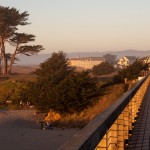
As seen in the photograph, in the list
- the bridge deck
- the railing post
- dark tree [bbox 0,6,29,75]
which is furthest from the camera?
dark tree [bbox 0,6,29,75]

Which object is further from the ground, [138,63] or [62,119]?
[138,63]

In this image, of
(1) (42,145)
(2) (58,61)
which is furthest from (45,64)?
(1) (42,145)

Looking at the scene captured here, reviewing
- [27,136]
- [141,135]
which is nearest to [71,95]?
[27,136]

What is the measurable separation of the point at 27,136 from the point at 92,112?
780cm

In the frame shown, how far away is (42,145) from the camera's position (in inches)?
867

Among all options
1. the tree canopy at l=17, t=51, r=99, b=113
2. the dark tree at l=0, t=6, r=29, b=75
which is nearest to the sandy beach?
the tree canopy at l=17, t=51, r=99, b=113

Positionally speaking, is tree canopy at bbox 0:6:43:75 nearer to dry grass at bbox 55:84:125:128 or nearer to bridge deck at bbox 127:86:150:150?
dry grass at bbox 55:84:125:128

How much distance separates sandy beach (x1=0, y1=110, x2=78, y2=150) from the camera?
21777mm

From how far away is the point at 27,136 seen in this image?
25.0 m

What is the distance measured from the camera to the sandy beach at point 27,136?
21777mm

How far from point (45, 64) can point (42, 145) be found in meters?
34.9

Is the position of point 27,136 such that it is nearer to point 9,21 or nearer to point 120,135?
point 120,135

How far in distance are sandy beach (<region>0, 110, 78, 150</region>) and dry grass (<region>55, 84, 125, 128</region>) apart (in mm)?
1790

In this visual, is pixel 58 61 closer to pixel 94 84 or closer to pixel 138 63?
pixel 138 63
